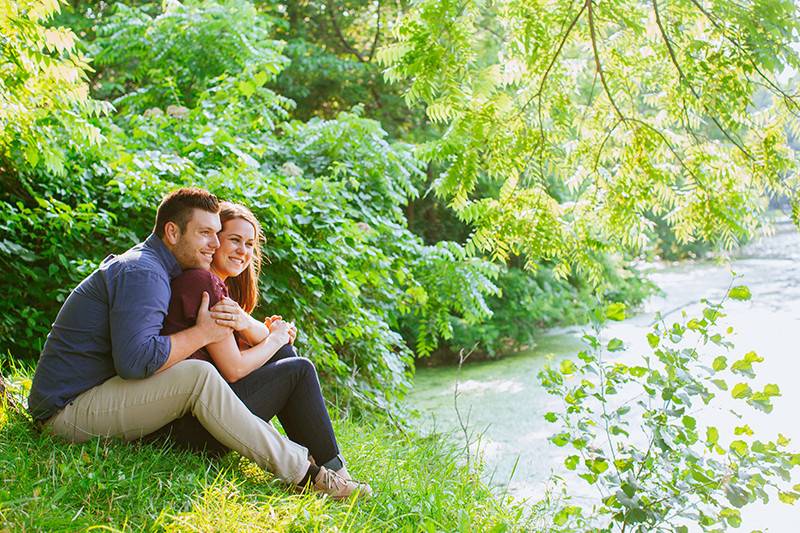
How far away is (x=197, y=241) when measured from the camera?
103 inches

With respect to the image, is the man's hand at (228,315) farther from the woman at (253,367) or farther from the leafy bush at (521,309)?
the leafy bush at (521,309)

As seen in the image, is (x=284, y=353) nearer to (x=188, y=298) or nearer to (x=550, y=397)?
(x=188, y=298)

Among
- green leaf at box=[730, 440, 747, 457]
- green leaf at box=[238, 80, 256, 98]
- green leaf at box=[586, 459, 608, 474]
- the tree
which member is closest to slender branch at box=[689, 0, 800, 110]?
the tree

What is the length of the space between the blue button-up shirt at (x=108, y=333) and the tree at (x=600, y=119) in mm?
1501

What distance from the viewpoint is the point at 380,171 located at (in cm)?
567

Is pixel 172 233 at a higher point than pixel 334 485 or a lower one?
higher

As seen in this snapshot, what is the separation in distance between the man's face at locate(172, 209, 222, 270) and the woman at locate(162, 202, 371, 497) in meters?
0.06

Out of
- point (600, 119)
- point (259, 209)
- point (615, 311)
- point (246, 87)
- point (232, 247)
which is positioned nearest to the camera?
point (615, 311)

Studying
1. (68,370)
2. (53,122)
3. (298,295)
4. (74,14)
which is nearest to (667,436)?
(68,370)

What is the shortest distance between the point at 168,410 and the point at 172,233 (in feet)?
1.96

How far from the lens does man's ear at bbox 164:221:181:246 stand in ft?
8.53

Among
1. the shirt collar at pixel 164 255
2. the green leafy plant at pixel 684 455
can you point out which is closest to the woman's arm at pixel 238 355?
the shirt collar at pixel 164 255

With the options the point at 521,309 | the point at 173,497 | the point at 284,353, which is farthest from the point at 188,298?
the point at 521,309

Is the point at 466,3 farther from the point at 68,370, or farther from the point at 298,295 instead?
the point at 68,370
